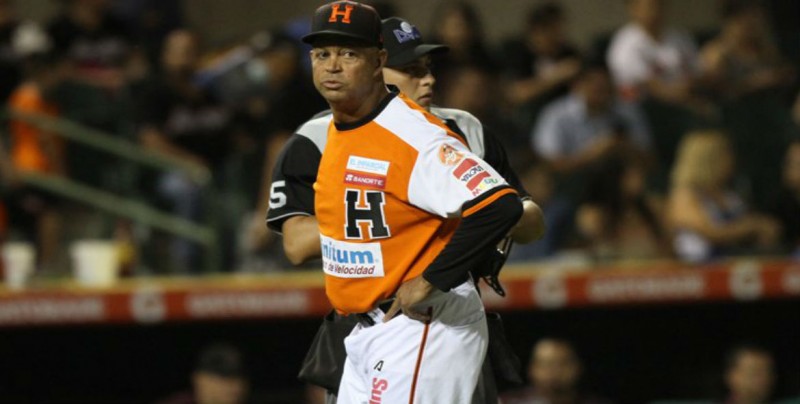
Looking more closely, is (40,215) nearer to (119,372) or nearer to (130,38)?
(119,372)

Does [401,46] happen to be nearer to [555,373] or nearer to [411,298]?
[411,298]

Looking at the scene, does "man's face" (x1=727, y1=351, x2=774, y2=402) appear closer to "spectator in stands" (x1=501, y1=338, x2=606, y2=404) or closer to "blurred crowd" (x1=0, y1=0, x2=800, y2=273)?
"blurred crowd" (x1=0, y1=0, x2=800, y2=273)

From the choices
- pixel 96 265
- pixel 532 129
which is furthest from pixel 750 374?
pixel 96 265

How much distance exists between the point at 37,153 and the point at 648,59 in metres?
3.64

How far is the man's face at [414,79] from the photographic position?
4480mm

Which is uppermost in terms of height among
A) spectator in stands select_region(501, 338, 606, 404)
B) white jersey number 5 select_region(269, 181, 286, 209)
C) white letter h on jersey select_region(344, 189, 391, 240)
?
white jersey number 5 select_region(269, 181, 286, 209)

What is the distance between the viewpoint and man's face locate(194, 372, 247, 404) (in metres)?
7.82

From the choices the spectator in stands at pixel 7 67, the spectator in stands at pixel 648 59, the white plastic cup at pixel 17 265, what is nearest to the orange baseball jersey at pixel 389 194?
the white plastic cup at pixel 17 265

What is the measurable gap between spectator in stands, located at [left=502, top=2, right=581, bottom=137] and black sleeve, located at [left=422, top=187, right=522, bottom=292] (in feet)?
16.2

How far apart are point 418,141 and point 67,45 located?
6.61 m

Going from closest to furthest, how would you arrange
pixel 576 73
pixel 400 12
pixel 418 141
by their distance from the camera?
pixel 418 141 → pixel 576 73 → pixel 400 12

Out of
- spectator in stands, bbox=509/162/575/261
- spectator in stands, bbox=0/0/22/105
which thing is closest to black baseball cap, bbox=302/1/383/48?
spectator in stands, bbox=509/162/575/261

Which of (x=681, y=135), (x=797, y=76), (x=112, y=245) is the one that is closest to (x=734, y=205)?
(x=681, y=135)

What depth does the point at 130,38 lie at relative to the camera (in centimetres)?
1028
